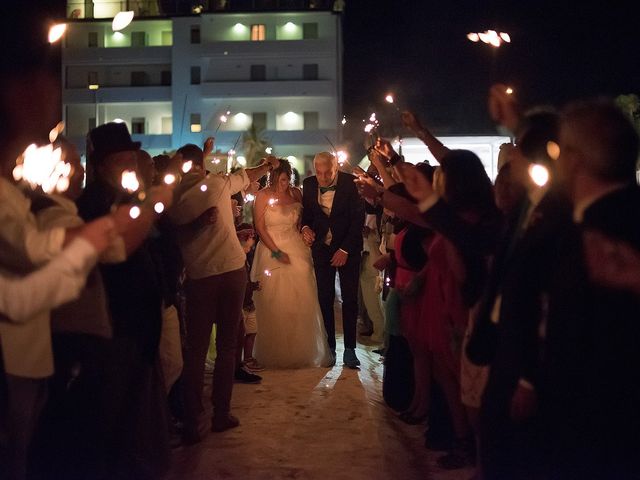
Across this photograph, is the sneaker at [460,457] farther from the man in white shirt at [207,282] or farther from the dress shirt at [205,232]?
the dress shirt at [205,232]

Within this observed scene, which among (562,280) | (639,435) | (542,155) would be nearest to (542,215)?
(562,280)

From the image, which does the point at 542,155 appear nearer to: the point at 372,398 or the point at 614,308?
the point at 614,308

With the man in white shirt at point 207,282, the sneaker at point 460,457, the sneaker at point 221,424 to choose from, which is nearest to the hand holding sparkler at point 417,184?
the sneaker at point 460,457

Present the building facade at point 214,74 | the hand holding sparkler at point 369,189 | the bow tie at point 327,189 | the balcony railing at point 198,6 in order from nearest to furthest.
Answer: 1. the hand holding sparkler at point 369,189
2. the bow tie at point 327,189
3. the building facade at point 214,74
4. the balcony railing at point 198,6

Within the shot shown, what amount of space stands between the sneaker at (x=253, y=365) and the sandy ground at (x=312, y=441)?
801 millimetres

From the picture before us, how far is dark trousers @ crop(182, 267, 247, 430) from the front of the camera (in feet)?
19.2

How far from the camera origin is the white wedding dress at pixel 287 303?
8.71 m

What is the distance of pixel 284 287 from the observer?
882cm

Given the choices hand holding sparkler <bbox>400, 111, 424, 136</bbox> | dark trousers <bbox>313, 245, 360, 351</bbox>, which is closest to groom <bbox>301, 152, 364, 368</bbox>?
dark trousers <bbox>313, 245, 360, 351</bbox>

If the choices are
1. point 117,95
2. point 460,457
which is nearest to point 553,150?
point 460,457

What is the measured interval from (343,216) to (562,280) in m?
6.03

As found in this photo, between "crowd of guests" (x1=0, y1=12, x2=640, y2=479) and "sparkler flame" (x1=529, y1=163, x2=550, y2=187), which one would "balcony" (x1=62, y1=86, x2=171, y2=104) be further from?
"sparkler flame" (x1=529, y1=163, x2=550, y2=187)


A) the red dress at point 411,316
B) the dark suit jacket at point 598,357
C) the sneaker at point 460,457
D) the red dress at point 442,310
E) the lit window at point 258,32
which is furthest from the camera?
the lit window at point 258,32

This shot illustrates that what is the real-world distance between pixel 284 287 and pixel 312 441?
10.7ft
